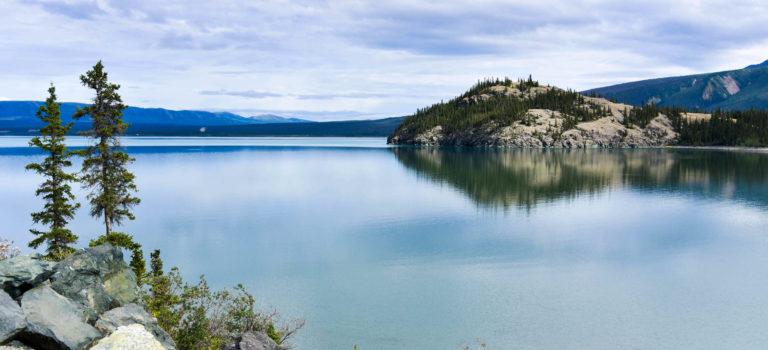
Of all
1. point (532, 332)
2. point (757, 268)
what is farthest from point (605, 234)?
point (532, 332)

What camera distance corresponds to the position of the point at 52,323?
37.6 ft

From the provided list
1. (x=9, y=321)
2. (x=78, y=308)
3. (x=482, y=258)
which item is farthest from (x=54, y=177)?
(x=482, y=258)

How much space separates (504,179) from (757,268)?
46.2 meters

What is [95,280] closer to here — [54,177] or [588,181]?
[54,177]

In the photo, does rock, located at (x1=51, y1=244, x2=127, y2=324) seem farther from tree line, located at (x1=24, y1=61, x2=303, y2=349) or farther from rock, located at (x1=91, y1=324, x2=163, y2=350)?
rock, located at (x1=91, y1=324, x2=163, y2=350)

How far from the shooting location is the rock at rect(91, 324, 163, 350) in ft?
34.9

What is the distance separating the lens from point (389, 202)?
5262 centimetres

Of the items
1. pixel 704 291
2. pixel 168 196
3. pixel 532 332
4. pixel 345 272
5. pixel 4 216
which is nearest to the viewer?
pixel 532 332

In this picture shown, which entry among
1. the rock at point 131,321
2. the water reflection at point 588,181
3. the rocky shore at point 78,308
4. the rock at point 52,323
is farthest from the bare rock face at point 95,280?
the water reflection at point 588,181

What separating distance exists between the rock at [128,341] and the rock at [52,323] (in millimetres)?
1060

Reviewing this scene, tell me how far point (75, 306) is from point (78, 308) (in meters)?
0.46

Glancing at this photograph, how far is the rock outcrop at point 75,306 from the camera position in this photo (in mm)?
10820

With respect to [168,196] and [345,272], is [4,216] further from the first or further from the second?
[345,272]

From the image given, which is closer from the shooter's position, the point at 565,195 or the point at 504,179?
the point at 565,195
